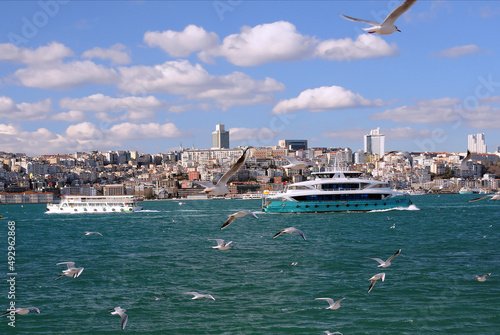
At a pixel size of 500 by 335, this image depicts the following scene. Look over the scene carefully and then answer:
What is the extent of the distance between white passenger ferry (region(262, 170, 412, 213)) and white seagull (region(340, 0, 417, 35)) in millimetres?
31456

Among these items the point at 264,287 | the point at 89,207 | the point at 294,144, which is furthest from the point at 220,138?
the point at 264,287

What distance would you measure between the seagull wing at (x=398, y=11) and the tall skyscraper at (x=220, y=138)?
18396 centimetres

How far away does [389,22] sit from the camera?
711 cm

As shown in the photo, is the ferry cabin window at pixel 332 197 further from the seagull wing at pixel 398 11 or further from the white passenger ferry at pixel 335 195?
the seagull wing at pixel 398 11

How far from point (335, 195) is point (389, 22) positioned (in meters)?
Answer: 32.5

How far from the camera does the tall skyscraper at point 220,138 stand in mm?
192275

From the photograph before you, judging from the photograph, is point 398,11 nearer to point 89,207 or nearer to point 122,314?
point 122,314

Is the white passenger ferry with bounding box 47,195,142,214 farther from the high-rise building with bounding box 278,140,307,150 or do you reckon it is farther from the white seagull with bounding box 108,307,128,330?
the high-rise building with bounding box 278,140,307,150

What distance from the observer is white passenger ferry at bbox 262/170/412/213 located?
3888 cm

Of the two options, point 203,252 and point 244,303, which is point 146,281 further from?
point 203,252

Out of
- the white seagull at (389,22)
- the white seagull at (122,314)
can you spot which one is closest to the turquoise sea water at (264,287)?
the white seagull at (122,314)

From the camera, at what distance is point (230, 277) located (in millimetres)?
13930

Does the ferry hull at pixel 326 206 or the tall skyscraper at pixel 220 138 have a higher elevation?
the tall skyscraper at pixel 220 138

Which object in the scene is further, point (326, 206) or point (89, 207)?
point (89, 207)
